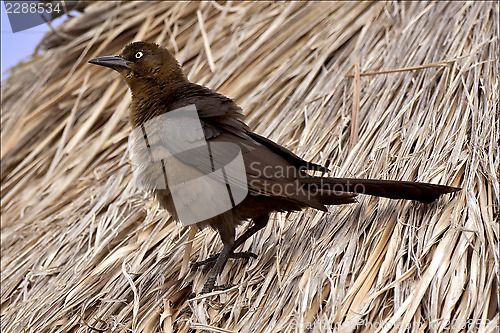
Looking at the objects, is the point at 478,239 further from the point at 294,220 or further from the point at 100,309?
the point at 100,309

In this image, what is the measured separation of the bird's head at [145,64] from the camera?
8.21ft

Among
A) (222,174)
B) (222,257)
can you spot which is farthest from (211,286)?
(222,174)

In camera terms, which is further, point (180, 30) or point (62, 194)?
point (180, 30)

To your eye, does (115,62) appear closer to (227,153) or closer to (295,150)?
(227,153)

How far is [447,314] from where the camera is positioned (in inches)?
62.8

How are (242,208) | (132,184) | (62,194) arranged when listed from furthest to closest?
(62,194) < (132,184) < (242,208)

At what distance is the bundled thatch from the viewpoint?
1803mm

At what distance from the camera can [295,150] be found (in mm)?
2713

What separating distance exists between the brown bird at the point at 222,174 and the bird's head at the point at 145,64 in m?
0.25

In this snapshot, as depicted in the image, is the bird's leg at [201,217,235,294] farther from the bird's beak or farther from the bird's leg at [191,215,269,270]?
the bird's beak

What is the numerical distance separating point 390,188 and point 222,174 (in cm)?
61

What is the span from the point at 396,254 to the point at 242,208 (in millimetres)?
598

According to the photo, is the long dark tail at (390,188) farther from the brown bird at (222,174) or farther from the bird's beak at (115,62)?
the bird's beak at (115,62)

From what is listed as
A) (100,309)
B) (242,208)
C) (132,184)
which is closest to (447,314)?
(242,208)
